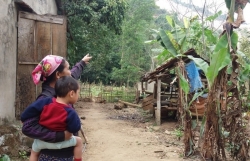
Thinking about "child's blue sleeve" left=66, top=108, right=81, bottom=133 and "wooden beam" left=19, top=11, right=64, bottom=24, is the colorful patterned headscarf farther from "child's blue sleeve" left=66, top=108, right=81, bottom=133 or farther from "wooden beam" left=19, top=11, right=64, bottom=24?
"wooden beam" left=19, top=11, right=64, bottom=24

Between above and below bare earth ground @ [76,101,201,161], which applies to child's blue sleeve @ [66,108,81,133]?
above

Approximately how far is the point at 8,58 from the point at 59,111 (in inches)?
125

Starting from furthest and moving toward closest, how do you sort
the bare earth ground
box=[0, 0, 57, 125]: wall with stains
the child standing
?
the bare earth ground, box=[0, 0, 57, 125]: wall with stains, the child standing

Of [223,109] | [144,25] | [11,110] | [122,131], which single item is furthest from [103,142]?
[144,25]

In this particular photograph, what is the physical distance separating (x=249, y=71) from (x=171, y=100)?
5.47 m

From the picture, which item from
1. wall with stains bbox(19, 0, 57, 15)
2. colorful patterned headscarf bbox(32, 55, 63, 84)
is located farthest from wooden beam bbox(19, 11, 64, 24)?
colorful patterned headscarf bbox(32, 55, 63, 84)

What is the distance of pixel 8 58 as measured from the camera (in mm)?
4730

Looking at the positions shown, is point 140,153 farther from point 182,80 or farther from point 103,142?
point 182,80

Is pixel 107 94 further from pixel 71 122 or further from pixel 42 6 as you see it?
pixel 71 122

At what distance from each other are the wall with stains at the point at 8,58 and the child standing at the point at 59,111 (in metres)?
2.82

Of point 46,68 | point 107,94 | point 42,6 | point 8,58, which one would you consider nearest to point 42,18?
point 8,58

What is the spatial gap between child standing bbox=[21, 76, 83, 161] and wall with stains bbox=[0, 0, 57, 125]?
2817 mm

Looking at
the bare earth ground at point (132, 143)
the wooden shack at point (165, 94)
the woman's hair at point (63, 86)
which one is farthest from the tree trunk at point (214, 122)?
the wooden shack at point (165, 94)

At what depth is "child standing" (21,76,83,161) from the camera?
1.98 m
